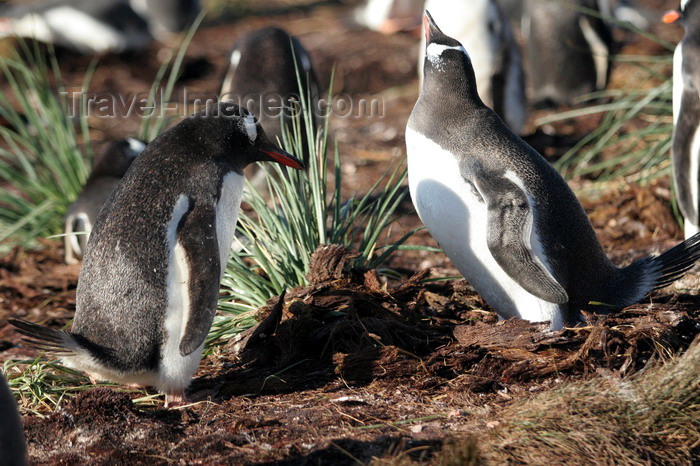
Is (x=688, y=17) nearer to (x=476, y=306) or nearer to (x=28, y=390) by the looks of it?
(x=476, y=306)

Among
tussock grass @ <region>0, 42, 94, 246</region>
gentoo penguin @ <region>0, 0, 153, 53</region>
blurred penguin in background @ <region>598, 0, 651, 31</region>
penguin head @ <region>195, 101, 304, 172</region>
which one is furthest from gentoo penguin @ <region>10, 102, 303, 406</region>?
gentoo penguin @ <region>0, 0, 153, 53</region>

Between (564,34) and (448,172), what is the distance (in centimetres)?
626

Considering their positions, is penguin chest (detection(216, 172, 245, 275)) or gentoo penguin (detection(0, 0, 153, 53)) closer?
penguin chest (detection(216, 172, 245, 275))

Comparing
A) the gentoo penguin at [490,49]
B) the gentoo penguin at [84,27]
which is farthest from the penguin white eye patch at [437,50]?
the gentoo penguin at [84,27]

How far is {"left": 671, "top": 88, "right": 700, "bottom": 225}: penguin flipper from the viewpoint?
16.4ft

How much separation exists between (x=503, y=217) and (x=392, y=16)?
32.3ft

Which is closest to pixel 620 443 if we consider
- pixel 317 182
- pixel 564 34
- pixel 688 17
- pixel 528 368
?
pixel 528 368

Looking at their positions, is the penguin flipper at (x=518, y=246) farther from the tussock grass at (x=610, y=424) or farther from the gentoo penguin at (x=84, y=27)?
the gentoo penguin at (x=84, y=27)

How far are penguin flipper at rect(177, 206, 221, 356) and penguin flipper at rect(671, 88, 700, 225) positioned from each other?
107 inches

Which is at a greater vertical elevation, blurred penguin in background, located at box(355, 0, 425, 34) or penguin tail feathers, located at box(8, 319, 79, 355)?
blurred penguin in background, located at box(355, 0, 425, 34)

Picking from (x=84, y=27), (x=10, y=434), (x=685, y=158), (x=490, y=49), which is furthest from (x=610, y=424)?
(x=84, y=27)

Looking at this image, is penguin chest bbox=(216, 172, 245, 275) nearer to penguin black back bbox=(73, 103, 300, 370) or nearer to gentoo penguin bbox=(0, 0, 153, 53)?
penguin black back bbox=(73, 103, 300, 370)

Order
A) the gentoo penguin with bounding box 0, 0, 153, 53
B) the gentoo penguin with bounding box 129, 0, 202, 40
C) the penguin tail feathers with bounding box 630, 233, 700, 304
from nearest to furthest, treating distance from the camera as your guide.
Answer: the penguin tail feathers with bounding box 630, 233, 700, 304
the gentoo penguin with bounding box 0, 0, 153, 53
the gentoo penguin with bounding box 129, 0, 202, 40

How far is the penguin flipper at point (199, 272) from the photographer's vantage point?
355 centimetres
